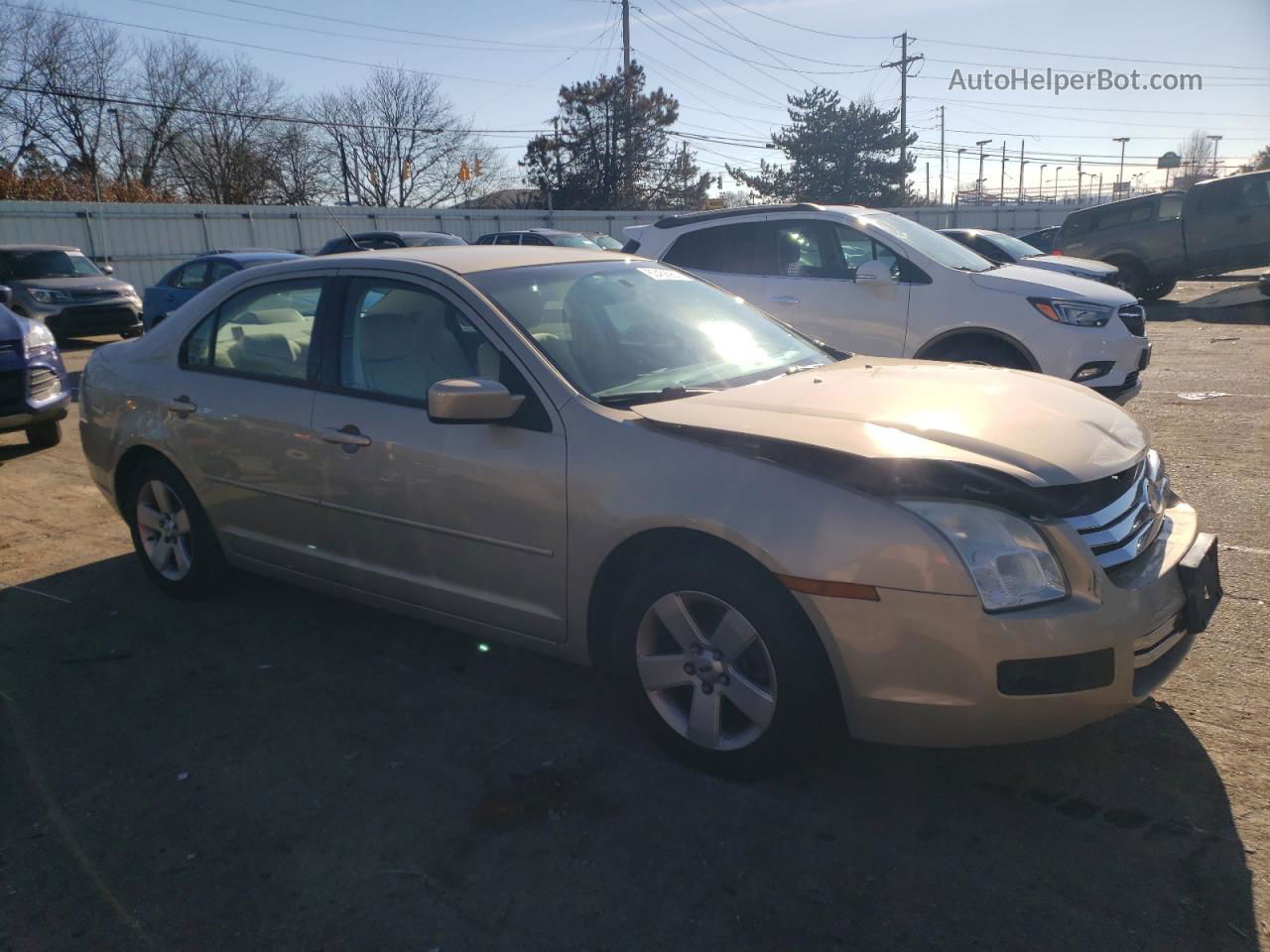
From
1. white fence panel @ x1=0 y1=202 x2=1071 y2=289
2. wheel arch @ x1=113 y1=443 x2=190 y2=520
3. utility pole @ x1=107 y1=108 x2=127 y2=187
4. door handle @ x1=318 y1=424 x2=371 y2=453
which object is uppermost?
utility pole @ x1=107 y1=108 x2=127 y2=187

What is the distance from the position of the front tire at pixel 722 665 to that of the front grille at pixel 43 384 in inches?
262

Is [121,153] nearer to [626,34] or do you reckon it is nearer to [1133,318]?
[626,34]

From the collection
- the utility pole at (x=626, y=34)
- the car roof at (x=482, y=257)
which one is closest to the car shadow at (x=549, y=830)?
the car roof at (x=482, y=257)

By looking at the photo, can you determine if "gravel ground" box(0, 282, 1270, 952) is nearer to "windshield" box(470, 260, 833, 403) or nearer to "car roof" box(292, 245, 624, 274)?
"windshield" box(470, 260, 833, 403)

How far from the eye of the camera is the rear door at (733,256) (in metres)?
7.79

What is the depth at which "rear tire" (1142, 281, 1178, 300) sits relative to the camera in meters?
18.5

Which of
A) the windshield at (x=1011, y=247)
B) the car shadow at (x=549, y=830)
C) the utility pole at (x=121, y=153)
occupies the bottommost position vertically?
the car shadow at (x=549, y=830)

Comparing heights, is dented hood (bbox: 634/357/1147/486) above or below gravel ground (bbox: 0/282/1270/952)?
above

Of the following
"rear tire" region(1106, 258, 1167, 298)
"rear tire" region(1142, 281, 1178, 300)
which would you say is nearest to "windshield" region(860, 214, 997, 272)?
"rear tire" region(1106, 258, 1167, 298)

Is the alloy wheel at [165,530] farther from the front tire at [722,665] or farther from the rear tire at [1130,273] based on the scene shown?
the rear tire at [1130,273]

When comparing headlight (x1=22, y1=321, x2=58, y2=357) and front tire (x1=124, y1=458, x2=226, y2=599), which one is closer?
front tire (x1=124, y1=458, x2=226, y2=599)

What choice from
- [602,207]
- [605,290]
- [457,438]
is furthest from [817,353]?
[602,207]

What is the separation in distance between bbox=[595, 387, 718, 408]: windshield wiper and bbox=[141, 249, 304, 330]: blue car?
1163 cm

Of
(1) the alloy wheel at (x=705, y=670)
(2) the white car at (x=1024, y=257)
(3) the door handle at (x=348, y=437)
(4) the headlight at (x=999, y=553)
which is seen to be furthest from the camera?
(2) the white car at (x=1024, y=257)
